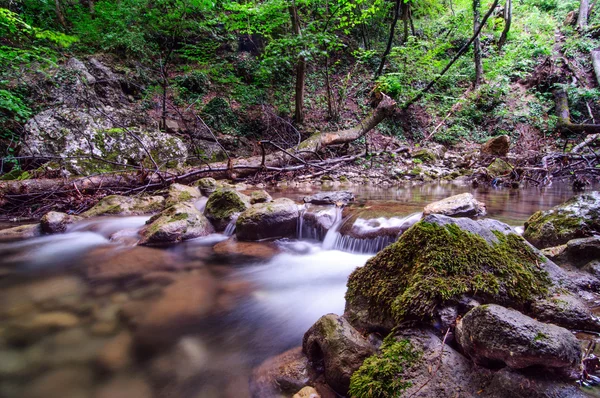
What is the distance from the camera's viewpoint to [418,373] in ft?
4.56

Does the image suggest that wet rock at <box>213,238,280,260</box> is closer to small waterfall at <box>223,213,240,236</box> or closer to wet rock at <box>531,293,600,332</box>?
small waterfall at <box>223,213,240,236</box>

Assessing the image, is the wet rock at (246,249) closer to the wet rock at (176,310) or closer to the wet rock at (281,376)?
the wet rock at (176,310)

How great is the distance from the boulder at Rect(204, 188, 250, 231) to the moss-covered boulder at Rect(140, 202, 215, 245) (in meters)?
0.15

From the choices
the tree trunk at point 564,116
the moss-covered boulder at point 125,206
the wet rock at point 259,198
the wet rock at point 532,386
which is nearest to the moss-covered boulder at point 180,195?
the moss-covered boulder at point 125,206

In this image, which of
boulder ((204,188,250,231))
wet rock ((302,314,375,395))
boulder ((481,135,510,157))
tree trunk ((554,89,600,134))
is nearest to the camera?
wet rock ((302,314,375,395))

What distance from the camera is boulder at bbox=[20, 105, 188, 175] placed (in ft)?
23.1

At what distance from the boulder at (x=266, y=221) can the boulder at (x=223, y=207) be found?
1.48 ft

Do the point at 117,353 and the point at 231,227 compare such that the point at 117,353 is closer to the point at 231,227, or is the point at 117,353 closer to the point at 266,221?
the point at 266,221

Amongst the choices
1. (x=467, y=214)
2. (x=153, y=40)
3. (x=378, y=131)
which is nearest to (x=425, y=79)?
(x=378, y=131)

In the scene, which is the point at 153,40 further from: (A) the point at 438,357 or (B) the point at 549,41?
(B) the point at 549,41

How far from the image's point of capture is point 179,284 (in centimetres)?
330

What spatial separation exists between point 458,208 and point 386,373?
3.67 metres

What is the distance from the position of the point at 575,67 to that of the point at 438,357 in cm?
1834

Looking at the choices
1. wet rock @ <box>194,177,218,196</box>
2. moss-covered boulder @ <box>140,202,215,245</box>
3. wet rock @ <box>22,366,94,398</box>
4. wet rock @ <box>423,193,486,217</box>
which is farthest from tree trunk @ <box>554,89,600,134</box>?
wet rock @ <box>22,366,94,398</box>
